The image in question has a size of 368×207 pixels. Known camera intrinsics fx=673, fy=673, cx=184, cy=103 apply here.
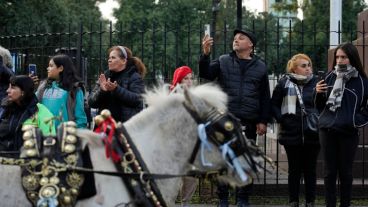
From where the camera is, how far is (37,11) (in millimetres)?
27328

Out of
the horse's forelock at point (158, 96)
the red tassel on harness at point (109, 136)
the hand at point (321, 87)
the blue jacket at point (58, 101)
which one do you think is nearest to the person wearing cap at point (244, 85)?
the hand at point (321, 87)

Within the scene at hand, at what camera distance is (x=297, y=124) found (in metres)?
7.71

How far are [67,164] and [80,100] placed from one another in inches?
112

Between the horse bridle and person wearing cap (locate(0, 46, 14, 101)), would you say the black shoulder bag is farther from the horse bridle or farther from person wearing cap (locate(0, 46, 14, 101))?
the horse bridle

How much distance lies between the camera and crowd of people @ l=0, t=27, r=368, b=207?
673 cm

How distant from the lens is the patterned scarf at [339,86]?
7.15 metres

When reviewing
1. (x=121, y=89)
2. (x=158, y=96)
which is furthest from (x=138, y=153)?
(x=121, y=89)

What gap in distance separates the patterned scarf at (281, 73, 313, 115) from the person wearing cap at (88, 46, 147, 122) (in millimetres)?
1762

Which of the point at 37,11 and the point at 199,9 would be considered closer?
the point at 37,11

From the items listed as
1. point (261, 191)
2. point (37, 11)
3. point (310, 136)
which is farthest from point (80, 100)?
point (37, 11)

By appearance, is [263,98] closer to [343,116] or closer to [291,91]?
[291,91]

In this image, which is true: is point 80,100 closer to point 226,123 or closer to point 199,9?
point 226,123

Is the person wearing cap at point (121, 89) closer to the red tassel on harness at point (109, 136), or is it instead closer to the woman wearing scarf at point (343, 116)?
the woman wearing scarf at point (343, 116)

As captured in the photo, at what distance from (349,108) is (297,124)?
74 centimetres
